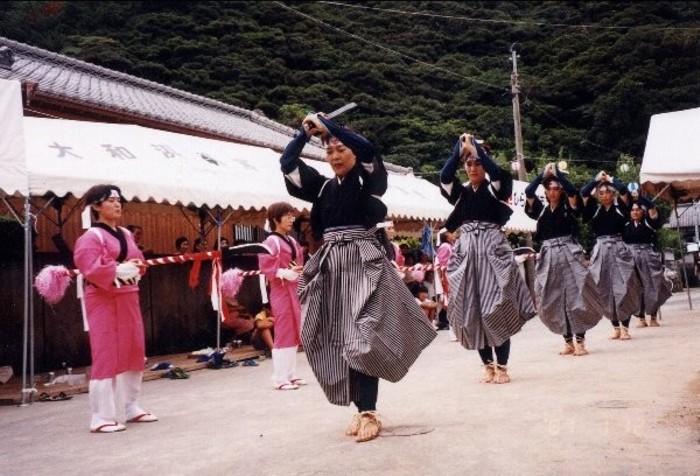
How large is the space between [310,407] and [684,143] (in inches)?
214

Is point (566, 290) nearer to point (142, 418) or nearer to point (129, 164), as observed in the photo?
point (142, 418)

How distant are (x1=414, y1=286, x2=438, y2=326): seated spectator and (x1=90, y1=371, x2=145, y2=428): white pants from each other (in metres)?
10.1

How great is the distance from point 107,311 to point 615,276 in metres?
6.87

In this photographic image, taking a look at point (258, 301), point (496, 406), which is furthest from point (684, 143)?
point (258, 301)

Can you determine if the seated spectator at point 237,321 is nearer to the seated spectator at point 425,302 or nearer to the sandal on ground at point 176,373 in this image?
the sandal on ground at point 176,373

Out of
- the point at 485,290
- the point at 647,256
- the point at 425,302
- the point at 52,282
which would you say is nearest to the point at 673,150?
the point at 647,256

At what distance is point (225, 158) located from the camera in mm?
10836

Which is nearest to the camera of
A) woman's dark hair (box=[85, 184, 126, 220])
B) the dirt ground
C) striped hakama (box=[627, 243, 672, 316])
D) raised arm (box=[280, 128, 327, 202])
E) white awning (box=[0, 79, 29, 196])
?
the dirt ground

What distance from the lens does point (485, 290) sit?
604cm

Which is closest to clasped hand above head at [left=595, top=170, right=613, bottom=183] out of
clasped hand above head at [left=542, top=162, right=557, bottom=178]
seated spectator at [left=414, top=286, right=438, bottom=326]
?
clasped hand above head at [left=542, top=162, right=557, bottom=178]

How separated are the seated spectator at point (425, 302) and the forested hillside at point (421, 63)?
16329 millimetres

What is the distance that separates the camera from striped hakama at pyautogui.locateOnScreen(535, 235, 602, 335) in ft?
24.7

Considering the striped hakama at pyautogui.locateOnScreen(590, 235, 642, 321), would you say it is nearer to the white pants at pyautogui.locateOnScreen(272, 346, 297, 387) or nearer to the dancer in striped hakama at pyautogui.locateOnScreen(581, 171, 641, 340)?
the dancer in striped hakama at pyautogui.locateOnScreen(581, 171, 641, 340)

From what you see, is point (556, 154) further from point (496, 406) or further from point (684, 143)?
point (496, 406)
